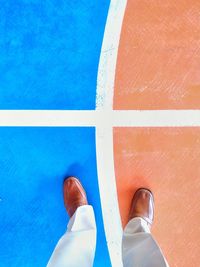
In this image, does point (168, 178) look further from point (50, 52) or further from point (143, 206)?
point (50, 52)

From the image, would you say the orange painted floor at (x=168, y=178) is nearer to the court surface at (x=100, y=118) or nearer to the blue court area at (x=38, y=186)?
the court surface at (x=100, y=118)

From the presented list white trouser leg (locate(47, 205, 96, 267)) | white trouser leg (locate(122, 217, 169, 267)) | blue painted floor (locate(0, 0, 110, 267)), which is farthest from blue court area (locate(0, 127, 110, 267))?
white trouser leg (locate(122, 217, 169, 267))

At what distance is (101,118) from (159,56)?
46 cm

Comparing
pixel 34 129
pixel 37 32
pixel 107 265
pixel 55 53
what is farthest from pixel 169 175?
pixel 37 32

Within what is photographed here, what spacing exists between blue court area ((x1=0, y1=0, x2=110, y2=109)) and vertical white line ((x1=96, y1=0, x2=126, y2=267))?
0.04m

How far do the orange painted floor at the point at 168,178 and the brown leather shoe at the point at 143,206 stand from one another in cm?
4

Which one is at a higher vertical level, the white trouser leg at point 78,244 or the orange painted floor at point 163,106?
the orange painted floor at point 163,106

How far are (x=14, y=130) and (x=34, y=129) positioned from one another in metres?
0.11

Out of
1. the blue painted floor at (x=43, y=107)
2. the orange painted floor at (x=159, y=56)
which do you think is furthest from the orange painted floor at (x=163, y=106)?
the blue painted floor at (x=43, y=107)

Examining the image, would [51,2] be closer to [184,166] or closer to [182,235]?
[184,166]

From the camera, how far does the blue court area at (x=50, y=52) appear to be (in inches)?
74.2

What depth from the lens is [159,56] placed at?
1915 mm

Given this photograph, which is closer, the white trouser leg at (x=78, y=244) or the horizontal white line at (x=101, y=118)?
the white trouser leg at (x=78, y=244)

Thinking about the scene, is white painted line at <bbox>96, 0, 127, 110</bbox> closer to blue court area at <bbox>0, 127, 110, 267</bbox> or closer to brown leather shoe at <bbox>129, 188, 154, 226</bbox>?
blue court area at <bbox>0, 127, 110, 267</bbox>
